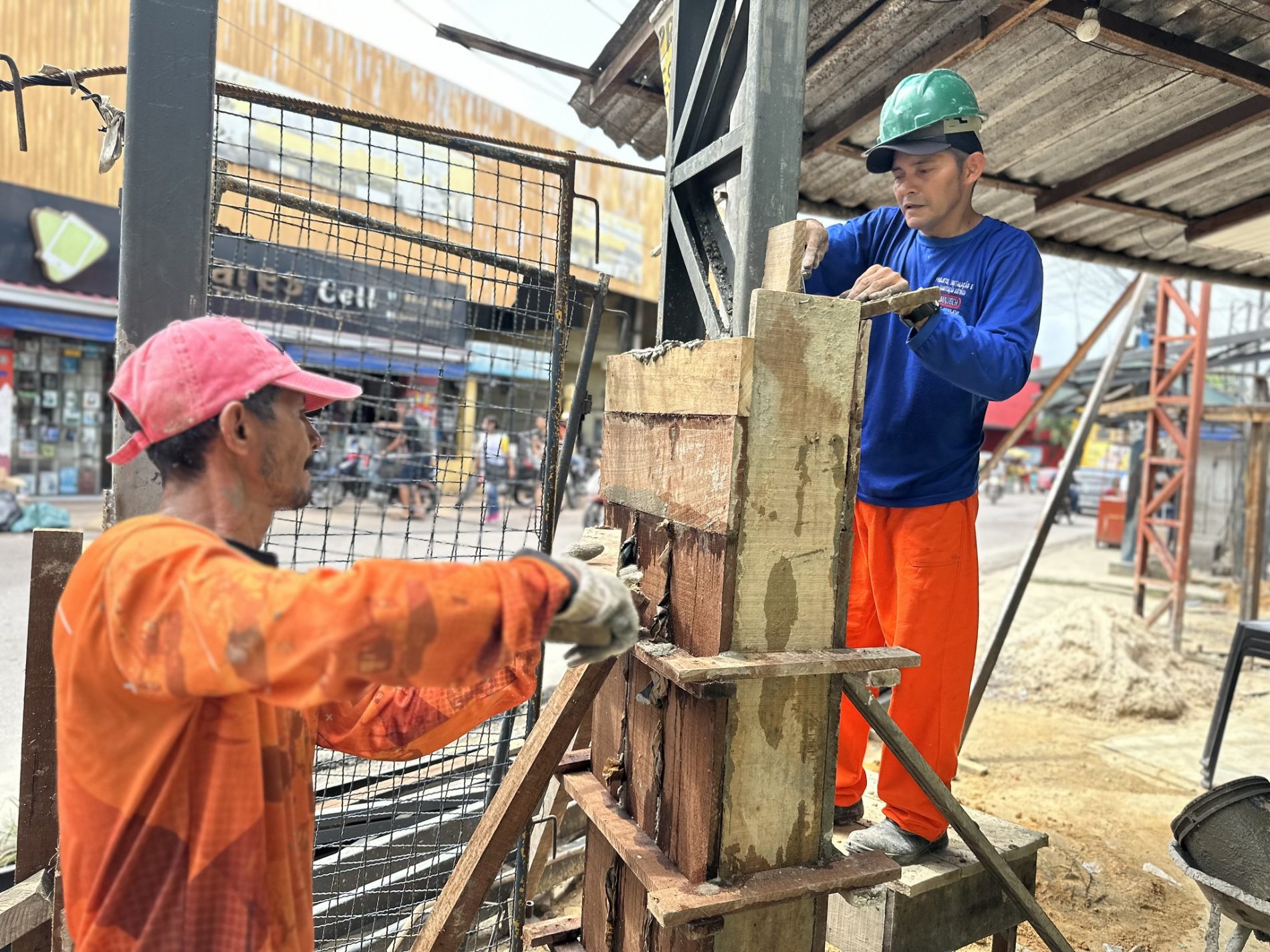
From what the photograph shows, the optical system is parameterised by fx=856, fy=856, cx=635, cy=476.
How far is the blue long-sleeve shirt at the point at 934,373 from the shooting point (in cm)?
246

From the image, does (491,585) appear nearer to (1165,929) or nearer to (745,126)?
(745,126)

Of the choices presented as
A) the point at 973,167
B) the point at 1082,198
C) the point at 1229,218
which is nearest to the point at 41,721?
the point at 973,167

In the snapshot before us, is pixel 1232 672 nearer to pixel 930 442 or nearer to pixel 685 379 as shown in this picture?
pixel 930 442

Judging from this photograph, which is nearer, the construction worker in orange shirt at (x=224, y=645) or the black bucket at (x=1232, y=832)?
the construction worker in orange shirt at (x=224, y=645)

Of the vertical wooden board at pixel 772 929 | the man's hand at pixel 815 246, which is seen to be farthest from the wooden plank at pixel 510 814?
the man's hand at pixel 815 246

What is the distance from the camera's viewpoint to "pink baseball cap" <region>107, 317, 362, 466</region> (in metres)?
1.53

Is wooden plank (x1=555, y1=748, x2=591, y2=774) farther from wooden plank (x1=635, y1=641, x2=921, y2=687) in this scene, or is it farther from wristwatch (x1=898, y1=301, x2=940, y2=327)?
wristwatch (x1=898, y1=301, x2=940, y2=327)

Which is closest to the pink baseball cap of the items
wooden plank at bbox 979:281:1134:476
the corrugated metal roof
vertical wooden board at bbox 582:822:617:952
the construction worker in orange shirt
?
the construction worker in orange shirt

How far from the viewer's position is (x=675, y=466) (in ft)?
6.62

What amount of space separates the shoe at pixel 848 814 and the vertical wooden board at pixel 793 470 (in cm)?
120

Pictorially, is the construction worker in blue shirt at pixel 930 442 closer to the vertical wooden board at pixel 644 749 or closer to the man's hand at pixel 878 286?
the man's hand at pixel 878 286

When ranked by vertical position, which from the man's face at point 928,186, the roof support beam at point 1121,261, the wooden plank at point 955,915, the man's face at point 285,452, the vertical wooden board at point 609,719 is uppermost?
the roof support beam at point 1121,261

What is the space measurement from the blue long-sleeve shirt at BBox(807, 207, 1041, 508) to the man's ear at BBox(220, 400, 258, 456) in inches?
63.7

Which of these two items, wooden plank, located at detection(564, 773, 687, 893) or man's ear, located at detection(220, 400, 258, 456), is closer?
man's ear, located at detection(220, 400, 258, 456)
